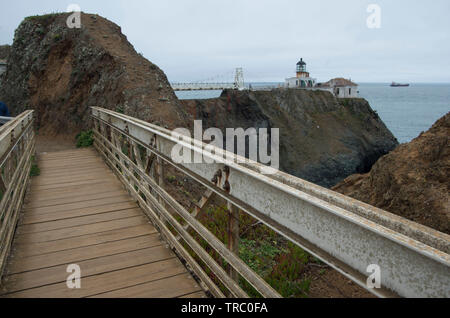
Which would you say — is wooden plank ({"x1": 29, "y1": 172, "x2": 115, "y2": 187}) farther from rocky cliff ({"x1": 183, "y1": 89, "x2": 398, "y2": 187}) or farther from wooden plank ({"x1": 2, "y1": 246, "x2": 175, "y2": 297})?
rocky cliff ({"x1": 183, "y1": 89, "x2": 398, "y2": 187})

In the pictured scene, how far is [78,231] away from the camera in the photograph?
13.2 ft

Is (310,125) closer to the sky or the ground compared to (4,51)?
closer to the ground

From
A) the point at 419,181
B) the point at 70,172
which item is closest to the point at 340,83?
the point at 419,181

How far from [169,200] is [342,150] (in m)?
42.3

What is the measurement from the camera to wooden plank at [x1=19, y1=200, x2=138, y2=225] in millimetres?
4406

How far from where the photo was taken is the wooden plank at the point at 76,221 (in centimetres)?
411

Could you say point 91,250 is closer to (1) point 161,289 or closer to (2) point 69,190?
(1) point 161,289

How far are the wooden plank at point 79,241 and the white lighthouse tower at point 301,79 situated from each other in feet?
236

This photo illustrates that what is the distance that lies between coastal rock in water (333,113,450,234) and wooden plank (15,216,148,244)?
3816 millimetres

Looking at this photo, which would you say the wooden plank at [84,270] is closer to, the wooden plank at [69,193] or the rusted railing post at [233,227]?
the rusted railing post at [233,227]

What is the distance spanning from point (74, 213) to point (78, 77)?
1182 centimetres
